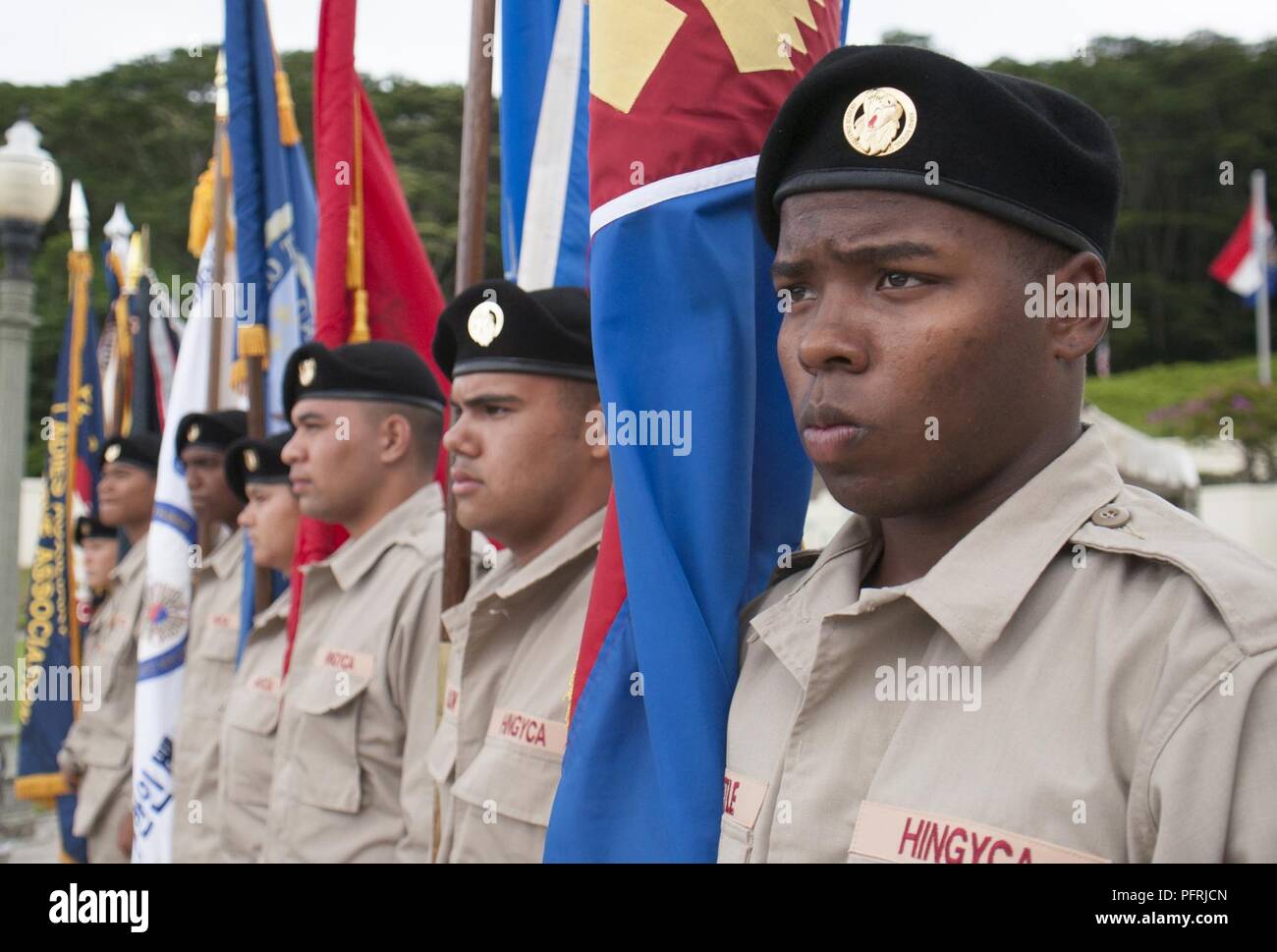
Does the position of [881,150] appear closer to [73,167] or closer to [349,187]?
[349,187]

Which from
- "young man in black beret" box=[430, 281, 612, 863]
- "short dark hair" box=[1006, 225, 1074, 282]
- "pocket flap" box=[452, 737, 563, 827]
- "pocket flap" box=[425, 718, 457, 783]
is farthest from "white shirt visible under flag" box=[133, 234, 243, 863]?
"short dark hair" box=[1006, 225, 1074, 282]

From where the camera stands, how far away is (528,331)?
9.80 feet

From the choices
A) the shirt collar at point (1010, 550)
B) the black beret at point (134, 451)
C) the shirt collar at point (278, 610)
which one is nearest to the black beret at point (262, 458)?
the shirt collar at point (278, 610)

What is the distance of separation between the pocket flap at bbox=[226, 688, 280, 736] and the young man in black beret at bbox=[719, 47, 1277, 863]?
2945 mm

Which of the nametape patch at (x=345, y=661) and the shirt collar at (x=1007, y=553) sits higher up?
the shirt collar at (x=1007, y=553)

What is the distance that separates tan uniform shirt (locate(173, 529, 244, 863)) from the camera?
192 inches

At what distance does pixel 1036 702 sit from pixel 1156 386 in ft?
104

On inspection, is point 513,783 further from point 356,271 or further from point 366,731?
point 356,271

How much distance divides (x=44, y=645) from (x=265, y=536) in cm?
364

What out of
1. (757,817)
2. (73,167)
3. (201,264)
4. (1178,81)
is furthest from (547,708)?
(1178,81)

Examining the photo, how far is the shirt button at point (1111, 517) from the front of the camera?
1457mm

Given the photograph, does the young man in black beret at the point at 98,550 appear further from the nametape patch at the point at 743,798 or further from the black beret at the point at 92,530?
the nametape patch at the point at 743,798

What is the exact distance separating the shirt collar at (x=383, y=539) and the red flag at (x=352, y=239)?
16 cm

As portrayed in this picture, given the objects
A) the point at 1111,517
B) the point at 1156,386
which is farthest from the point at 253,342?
the point at 1156,386
